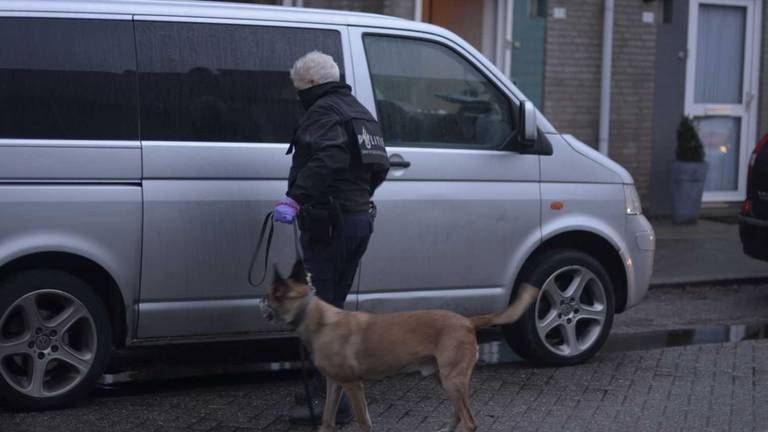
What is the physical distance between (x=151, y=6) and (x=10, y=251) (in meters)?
1.50

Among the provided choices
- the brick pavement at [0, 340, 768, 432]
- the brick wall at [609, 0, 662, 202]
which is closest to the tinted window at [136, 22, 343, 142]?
the brick pavement at [0, 340, 768, 432]

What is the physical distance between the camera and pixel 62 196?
597 centimetres

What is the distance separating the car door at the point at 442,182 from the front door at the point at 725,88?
8.10m

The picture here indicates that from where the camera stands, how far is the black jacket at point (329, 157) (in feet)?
19.0

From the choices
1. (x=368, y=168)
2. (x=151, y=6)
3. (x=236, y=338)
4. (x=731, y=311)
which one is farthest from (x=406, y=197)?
(x=731, y=311)

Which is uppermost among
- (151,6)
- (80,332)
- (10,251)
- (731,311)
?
(151,6)

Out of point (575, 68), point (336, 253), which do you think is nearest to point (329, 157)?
point (336, 253)

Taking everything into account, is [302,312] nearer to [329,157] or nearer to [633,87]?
[329,157]

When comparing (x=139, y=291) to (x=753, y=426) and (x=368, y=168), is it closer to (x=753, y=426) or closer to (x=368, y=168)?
(x=368, y=168)

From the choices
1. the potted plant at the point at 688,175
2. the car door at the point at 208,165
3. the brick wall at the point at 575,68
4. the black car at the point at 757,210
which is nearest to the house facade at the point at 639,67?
the brick wall at the point at 575,68

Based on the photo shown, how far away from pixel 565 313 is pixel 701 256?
4923 mm

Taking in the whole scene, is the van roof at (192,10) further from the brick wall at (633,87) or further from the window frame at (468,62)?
the brick wall at (633,87)

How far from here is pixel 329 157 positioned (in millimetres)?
5777

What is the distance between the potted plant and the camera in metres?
13.8
